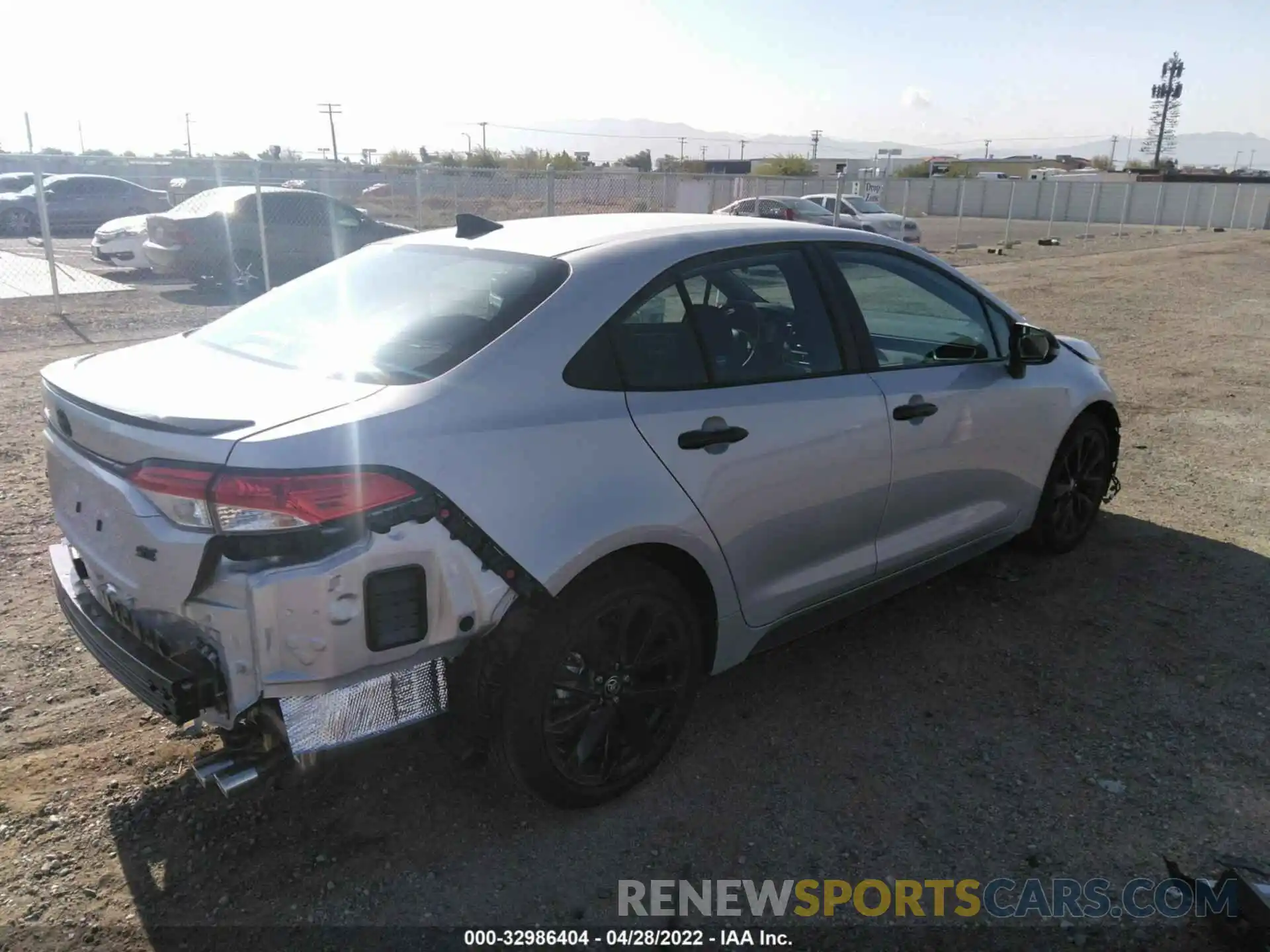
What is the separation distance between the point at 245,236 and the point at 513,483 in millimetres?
12823

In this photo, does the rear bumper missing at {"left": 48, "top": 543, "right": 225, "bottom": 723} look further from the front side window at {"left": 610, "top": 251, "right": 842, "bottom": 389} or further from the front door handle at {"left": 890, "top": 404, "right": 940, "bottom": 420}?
the front door handle at {"left": 890, "top": 404, "right": 940, "bottom": 420}

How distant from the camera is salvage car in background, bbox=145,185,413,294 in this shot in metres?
13.7

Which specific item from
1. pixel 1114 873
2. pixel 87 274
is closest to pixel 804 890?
pixel 1114 873

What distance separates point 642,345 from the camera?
2.98 metres

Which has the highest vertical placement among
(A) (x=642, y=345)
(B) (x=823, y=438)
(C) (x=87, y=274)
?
(A) (x=642, y=345)

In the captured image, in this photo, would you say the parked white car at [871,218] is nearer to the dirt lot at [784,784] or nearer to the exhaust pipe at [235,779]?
the dirt lot at [784,784]

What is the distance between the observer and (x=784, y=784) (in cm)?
316

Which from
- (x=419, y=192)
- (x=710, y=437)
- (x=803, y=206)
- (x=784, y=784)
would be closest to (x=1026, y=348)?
(x=710, y=437)

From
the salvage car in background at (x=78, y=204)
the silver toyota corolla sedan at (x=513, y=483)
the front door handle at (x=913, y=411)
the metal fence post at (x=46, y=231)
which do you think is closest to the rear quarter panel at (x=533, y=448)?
the silver toyota corolla sedan at (x=513, y=483)

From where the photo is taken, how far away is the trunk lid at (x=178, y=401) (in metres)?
2.41

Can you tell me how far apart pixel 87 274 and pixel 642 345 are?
16179mm

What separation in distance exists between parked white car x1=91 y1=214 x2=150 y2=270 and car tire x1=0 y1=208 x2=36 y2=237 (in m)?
9.57

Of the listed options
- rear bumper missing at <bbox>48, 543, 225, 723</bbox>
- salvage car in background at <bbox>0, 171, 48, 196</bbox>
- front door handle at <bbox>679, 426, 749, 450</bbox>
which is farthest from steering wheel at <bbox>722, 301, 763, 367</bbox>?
salvage car in background at <bbox>0, 171, 48, 196</bbox>

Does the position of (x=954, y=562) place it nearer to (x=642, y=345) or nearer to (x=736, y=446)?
(x=736, y=446)
